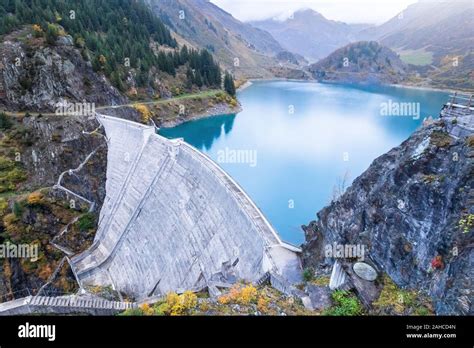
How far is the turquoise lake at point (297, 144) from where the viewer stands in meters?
31.4

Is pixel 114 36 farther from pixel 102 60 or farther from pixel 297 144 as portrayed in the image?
pixel 297 144

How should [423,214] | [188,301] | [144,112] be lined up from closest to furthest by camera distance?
[423,214]
[188,301]
[144,112]

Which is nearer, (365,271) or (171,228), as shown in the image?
(365,271)

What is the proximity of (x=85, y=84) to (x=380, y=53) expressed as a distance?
14876 cm

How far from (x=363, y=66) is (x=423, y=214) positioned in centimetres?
15561

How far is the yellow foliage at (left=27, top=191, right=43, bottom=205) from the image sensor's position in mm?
32091

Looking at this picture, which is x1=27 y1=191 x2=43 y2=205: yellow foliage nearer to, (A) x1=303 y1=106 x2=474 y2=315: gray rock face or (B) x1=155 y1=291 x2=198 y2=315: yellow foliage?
(B) x1=155 y1=291 x2=198 y2=315: yellow foliage

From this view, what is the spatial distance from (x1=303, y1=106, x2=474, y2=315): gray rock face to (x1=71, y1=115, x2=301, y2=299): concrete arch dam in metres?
4.17

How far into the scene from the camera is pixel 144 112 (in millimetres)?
51938

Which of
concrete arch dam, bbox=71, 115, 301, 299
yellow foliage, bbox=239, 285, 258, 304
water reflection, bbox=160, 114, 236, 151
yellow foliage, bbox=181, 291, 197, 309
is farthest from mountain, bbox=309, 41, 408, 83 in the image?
yellow foliage, bbox=181, 291, 197, 309

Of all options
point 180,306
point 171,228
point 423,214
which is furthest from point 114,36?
point 423,214

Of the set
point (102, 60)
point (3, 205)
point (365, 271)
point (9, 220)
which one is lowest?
point (9, 220)

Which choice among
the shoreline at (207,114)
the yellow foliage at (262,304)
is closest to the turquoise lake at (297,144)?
the shoreline at (207,114)

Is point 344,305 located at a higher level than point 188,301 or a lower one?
lower
